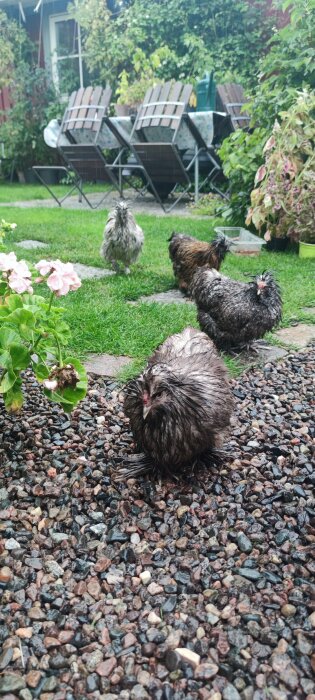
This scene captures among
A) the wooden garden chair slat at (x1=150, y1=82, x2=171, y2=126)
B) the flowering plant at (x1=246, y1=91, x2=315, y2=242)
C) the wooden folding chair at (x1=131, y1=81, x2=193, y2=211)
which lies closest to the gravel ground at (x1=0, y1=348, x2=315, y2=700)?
the flowering plant at (x1=246, y1=91, x2=315, y2=242)

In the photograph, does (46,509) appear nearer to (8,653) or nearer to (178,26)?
(8,653)

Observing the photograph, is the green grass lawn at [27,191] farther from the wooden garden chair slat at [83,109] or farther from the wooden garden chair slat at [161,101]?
the wooden garden chair slat at [161,101]

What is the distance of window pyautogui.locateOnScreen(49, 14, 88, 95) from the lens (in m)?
14.5

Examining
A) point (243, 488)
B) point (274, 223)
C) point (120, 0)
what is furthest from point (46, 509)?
point (120, 0)

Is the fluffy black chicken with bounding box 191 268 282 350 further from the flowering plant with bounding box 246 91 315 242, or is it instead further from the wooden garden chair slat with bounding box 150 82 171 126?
the wooden garden chair slat with bounding box 150 82 171 126

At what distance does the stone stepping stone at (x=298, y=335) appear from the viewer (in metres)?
3.94

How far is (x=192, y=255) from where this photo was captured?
481 centimetres

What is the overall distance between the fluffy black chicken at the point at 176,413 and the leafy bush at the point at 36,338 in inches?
10.9

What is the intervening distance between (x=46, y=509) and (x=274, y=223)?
5046 mm

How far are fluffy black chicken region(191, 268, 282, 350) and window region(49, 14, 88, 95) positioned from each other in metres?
12.6

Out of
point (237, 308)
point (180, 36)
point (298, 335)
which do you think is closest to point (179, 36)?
point (180, 36)

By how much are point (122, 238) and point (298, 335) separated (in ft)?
6.65

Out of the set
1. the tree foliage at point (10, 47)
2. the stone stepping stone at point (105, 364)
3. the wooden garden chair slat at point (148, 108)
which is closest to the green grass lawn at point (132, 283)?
the stone stepping stone at point (105, 364)

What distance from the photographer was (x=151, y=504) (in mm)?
2303
